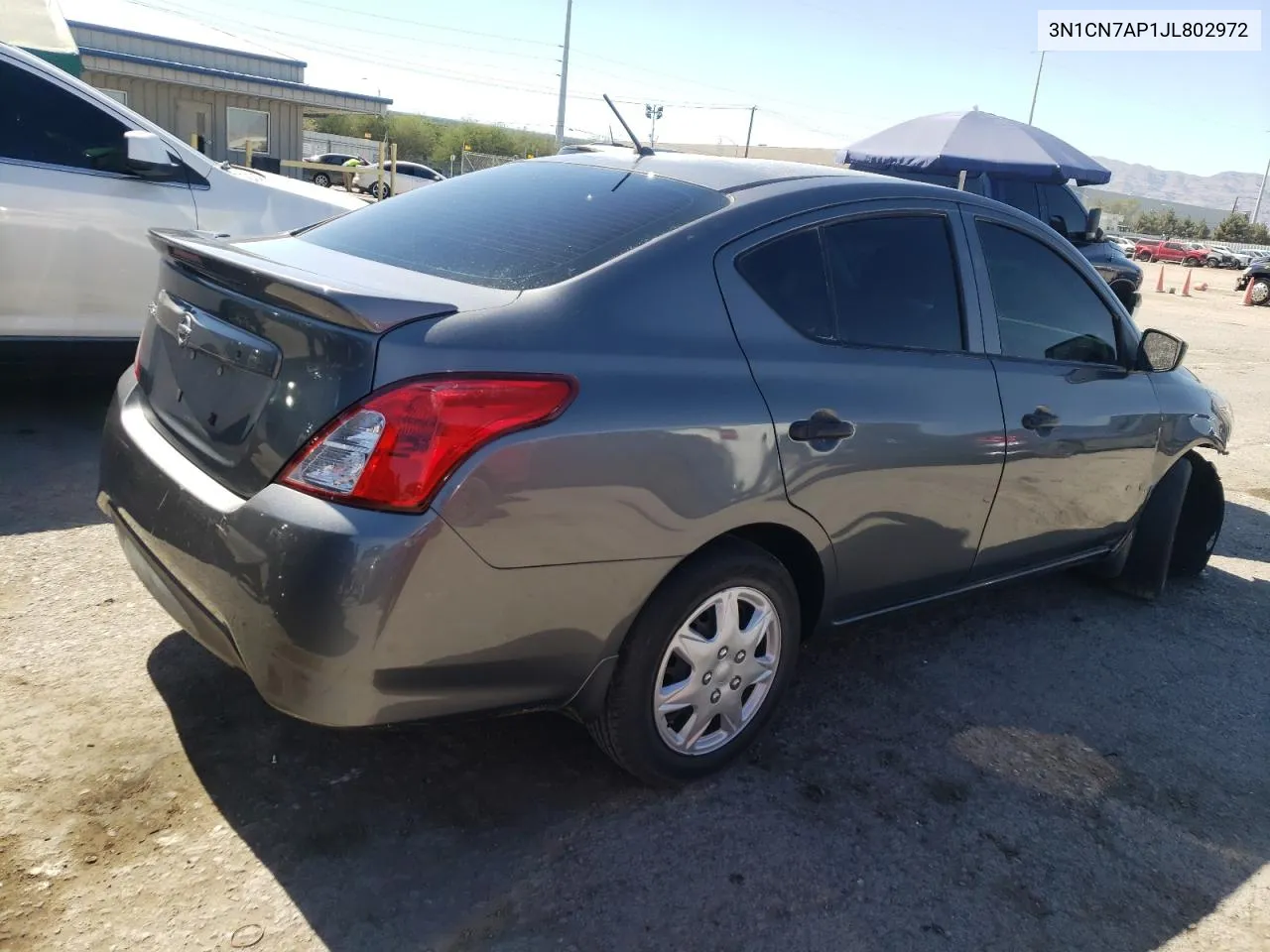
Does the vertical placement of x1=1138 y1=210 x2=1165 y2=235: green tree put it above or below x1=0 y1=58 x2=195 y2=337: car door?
above

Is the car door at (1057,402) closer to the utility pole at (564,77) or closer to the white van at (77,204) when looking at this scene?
the white van at (77,204)

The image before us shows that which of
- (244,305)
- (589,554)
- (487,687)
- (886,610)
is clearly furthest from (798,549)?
(244,305)

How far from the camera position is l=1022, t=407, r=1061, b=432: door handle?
11.3 ft

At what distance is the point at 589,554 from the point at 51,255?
13.3 feet

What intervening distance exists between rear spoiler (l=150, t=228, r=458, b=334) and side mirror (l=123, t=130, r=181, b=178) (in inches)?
110

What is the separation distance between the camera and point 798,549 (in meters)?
2.92

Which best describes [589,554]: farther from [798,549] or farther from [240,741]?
[240,741]

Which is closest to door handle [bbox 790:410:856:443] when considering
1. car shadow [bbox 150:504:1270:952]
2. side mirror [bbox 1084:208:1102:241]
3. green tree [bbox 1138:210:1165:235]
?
car shadow [bbox 150:504:1270:952]

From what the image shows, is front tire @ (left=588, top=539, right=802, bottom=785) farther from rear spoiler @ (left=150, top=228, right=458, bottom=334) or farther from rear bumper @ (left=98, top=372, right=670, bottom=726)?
rear spoiler @ (left=150, top=228, right=458, bottom=334)

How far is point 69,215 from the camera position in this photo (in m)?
5.01

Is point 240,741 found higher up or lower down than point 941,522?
lower down

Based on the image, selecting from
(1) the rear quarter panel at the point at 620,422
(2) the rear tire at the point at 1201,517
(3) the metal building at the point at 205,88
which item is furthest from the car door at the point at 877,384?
(3) the metal building at the point at 205,88

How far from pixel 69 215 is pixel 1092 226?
10812mm

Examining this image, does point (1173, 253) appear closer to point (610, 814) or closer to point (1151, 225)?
point (1151, 225)
